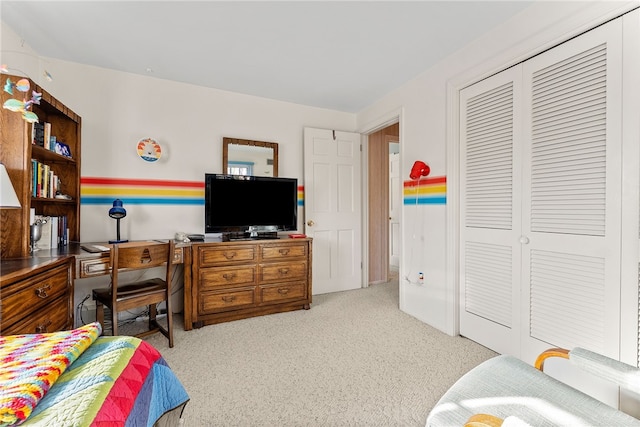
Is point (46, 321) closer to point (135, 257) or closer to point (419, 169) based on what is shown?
point (135, 257)

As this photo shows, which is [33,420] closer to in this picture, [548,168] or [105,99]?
[548,168]

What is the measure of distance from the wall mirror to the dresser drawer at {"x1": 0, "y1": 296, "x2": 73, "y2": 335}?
185 centimetres

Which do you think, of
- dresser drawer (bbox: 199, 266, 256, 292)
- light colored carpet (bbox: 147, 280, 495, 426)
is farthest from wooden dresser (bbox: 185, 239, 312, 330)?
light colored carpet (bbox: 147, 280, 495, 426)

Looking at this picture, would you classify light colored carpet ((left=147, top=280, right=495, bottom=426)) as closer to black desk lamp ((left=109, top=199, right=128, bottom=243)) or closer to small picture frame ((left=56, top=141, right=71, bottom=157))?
black desk lamp ((left=109, top=199, right=128, bottom=243))

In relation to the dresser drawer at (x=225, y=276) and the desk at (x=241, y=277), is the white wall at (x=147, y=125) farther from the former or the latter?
the dresser drawer at (x=225, y=276)

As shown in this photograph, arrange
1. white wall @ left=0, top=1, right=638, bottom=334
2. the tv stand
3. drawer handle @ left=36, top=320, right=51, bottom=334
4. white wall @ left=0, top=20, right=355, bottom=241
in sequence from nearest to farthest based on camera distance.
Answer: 1. drawer handle @ left=36, top=320, right=51, bottom=334
2. white wall @ left=0, top=1, right=638, bottom=334
3. white wall @ left=0, top=20, right=355, bottom=241
4. the tv stand

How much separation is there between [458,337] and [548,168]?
4.94 feet

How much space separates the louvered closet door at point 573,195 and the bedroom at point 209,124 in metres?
0.39

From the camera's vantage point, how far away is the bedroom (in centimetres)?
241

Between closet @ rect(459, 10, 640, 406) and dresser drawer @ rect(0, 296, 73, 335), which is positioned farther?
closet @ rect(459, 10, 640, 406)

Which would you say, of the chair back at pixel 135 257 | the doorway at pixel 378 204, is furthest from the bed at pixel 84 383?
the doorway at pixel 378 204

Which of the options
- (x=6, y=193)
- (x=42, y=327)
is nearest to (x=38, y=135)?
(x=6, y=193)

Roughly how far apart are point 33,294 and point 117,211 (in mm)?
1201

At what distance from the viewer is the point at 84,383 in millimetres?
674
